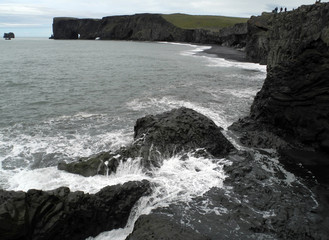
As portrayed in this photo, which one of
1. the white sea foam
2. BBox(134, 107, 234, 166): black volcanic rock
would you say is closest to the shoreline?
BBox(134, 107, 234, 166): black volcanic rock

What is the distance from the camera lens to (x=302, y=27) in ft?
71.3

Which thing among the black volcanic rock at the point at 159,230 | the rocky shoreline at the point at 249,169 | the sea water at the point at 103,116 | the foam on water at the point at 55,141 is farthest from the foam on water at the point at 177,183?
the foam on water at the point at 55,141

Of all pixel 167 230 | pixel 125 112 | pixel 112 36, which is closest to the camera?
pixel 167 230

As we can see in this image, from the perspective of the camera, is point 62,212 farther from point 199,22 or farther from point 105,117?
point 199,22

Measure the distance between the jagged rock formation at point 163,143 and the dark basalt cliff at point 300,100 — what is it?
3.78m

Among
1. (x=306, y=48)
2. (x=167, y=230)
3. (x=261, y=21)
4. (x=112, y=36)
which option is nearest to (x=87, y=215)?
(x=167, y=230)

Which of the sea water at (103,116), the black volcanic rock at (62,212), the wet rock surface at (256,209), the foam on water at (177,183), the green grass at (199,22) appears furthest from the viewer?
the green grass at (199,22)

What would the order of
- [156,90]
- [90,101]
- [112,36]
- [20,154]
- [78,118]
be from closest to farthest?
[20,154]
[78,118]
[90,101]
[156,90]
[112,36]

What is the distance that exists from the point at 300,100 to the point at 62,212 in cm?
1830

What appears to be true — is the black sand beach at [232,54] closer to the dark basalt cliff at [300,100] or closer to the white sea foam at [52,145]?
the dark basalt cliff at [300,100]

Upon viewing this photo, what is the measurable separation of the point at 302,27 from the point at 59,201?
71.6ft

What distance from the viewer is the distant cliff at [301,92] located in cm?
1907

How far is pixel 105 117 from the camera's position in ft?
85.3

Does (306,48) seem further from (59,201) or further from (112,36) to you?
(112,36)
